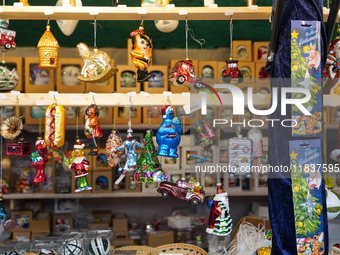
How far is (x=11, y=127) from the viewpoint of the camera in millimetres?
1706

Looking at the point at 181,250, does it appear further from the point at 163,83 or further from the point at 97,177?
the point at 163,83

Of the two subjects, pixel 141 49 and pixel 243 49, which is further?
pixel 243 49

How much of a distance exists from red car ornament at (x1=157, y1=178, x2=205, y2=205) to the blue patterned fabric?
35 cm

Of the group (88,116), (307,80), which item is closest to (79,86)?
(88,116)

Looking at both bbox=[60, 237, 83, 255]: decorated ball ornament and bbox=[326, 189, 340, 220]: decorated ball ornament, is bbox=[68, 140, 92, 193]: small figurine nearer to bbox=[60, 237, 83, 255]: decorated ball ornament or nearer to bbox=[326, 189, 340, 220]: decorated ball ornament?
bbox=[60, 237, 83, 255]: decorated ball ornament

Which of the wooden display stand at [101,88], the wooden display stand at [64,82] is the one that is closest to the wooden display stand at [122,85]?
the wooden display stand at [101,88]

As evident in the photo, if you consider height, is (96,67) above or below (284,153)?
above

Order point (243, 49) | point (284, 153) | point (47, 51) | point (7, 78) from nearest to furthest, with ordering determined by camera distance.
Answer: point (284, 153) < point (47, 51) < point (7, 78) < point (243, 49)

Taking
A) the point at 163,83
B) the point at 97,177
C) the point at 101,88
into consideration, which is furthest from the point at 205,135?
the point at 97,177

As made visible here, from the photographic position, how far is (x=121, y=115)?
2.72 m

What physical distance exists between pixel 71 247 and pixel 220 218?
2.53 ft

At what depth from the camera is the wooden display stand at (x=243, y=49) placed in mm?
2748

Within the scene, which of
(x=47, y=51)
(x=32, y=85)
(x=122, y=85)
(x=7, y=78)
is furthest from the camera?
(x=122, y=85)

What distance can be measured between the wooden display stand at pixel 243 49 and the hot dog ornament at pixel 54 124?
5.37 ft
